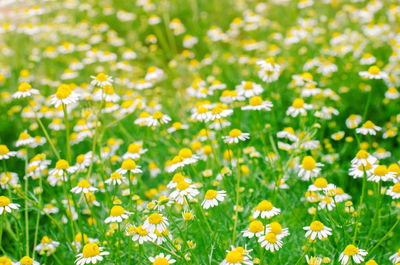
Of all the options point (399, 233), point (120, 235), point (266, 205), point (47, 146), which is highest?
point (266, 205)

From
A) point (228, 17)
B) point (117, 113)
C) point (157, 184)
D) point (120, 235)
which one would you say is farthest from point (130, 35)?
point (120, 235)

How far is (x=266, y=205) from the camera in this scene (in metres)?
2.25

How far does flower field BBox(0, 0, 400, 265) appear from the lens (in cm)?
240

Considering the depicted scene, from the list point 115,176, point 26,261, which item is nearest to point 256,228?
point 115,176

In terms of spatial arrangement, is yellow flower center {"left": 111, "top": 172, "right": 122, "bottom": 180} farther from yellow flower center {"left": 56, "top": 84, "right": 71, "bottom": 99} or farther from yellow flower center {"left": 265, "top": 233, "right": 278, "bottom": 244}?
yellow flower center {"left": 265, "top": 233, "right": 278, "bottom": 244}

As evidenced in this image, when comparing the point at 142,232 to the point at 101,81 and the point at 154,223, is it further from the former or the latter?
the point at 101,81

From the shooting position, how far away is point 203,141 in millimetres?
3375

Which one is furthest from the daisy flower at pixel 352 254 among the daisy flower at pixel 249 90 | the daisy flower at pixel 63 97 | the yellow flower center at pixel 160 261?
the daisy flower at pixel 63 97

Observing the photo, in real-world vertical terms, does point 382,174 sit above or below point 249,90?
below

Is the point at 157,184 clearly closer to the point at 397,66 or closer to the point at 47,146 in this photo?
the point at 47,146

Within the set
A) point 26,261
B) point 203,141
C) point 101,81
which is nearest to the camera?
point 26,261

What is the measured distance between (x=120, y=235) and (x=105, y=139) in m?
1.78

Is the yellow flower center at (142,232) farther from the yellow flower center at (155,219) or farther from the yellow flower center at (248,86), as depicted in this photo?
the yellow flower center at (248,86)

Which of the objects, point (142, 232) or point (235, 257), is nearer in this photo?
point (235, 257)
